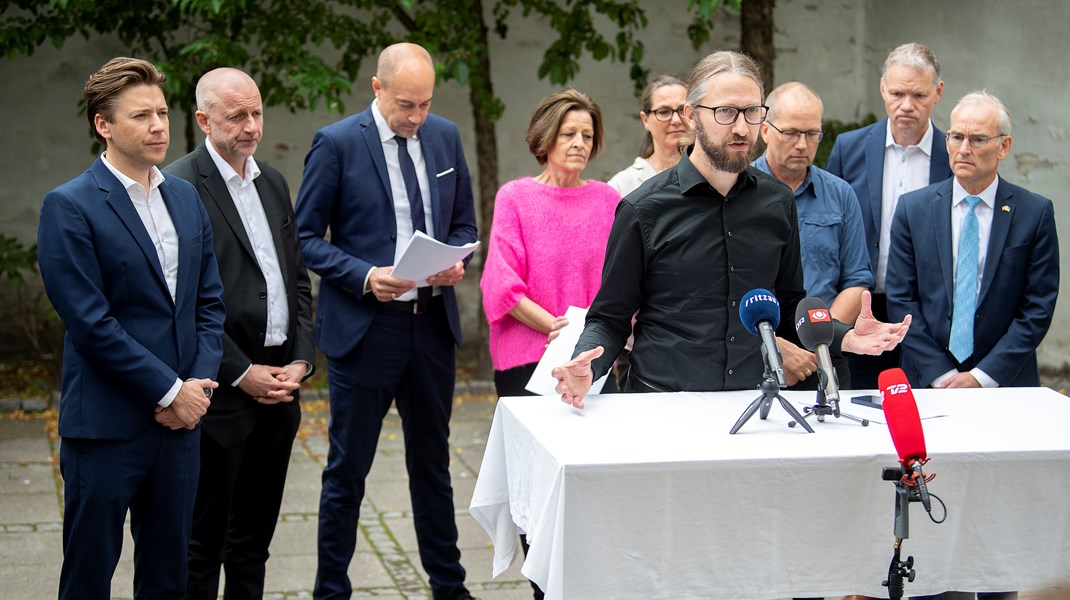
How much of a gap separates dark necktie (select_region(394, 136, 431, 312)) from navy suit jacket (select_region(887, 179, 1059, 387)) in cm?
201

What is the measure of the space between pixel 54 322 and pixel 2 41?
2.58 metres

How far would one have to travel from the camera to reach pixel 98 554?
3811 millimetres

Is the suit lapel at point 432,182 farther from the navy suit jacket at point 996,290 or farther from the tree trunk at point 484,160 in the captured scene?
the tree trunk at point 484,160

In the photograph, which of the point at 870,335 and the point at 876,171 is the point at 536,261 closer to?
the point at 870,335

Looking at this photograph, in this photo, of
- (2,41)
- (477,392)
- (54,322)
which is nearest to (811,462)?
(477,392)

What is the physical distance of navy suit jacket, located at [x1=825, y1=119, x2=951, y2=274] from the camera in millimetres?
5500

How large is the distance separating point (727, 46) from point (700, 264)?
7.44 m

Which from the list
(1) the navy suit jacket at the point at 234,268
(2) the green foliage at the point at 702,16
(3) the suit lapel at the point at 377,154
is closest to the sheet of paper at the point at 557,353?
(3) the suit lapel at the point at 377,154

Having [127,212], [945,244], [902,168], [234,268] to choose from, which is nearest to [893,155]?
[902,168]

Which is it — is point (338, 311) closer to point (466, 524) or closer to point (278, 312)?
point (278, 312)

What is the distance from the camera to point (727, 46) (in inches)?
434

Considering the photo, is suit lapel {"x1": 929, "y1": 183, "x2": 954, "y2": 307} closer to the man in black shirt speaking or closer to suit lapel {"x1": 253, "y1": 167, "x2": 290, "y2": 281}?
the man in black shirt speaking

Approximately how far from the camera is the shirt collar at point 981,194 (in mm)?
5109

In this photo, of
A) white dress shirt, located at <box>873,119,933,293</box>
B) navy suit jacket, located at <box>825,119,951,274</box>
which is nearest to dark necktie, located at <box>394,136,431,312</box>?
navy suit jacket, located at <box>825,119,951,274</box>
